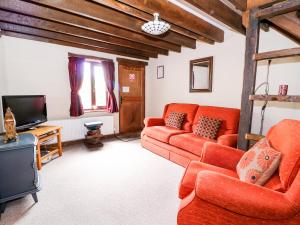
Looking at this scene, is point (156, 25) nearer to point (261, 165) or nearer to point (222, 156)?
point (222, 156)

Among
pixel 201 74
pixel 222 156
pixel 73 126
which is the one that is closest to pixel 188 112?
pixel 201 74

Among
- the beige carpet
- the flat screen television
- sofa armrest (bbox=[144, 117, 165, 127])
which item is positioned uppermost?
the flat screen television

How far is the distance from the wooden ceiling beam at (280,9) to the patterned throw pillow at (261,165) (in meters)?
1.21

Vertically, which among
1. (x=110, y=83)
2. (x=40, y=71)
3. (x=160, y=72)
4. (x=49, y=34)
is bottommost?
(x=110, y=83)

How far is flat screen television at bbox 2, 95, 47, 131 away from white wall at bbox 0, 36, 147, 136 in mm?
523

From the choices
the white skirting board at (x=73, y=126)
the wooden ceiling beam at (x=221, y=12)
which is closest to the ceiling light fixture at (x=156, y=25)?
the wooden ceiling beam at (x=221, y=12)

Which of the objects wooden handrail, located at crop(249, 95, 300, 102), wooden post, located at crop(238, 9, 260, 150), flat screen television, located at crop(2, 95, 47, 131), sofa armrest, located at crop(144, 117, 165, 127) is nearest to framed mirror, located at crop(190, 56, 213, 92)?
sofa armrest, located at crop(144, 117, 165, 127)

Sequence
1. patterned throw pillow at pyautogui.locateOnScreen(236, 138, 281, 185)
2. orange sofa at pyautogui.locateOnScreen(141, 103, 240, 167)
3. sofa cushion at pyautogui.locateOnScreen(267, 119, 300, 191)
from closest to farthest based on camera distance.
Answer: sofa cushion at pyautogui.locateOnScreen(267, 119, 300, 191), patterned throw pillow at pyautogui.locateOnScreen(236, 138, 281, 185), orange sofa at pyautogui.locateOnScreen(141, 103, 240, 167)

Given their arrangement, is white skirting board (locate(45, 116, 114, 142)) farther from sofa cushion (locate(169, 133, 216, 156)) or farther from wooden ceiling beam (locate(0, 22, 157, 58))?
sofa cushion (locate(169, 133, 216, 156))

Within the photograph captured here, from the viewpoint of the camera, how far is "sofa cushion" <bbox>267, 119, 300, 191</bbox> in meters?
1.11

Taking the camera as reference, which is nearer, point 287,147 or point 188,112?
point 287,147

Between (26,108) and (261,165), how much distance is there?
330cm

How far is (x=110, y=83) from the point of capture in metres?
4.42

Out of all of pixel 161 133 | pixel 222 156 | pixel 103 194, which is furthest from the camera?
pixel 161 133
